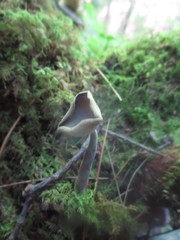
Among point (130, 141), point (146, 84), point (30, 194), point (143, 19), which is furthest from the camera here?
point (143, 19)

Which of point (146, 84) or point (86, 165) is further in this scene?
point (146, 84)

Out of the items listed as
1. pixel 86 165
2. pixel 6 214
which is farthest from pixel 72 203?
pixel 6 214

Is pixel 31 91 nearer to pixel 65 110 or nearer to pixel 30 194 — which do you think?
pixel 65 110

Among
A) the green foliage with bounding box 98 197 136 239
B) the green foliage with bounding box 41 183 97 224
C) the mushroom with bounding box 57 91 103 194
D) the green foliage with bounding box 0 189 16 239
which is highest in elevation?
the mushroom with bounding box 57 91 103 194

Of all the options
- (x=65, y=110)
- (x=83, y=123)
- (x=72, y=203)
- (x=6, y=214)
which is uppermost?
(x=65, y=110)

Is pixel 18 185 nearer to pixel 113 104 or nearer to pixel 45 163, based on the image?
pixel 45 163

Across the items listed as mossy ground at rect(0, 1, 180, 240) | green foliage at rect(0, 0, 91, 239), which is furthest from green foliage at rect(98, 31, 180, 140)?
green foliage at rect(0, 0, 91, 239)

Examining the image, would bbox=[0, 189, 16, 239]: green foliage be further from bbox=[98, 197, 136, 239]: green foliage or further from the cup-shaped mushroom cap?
the cup-shaped mushroom cap

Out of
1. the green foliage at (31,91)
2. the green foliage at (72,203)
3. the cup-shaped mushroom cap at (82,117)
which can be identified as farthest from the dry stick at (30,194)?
the cup-shaped mushroom cap at (82,117)
